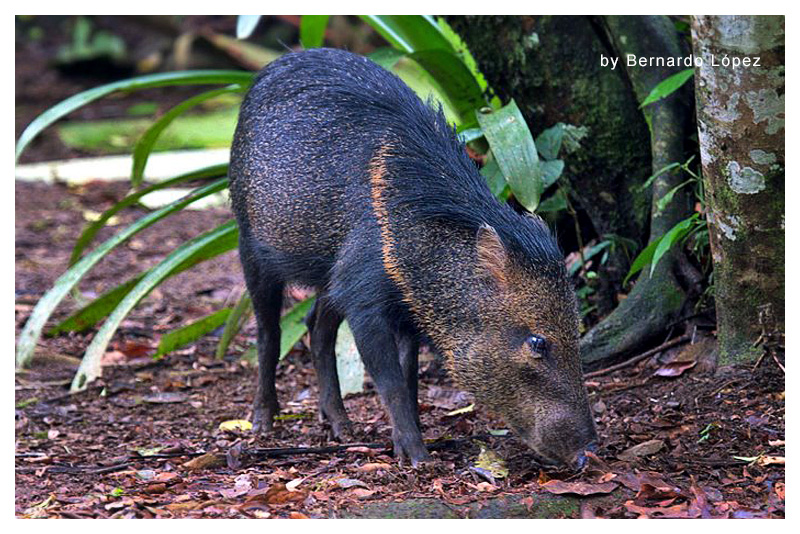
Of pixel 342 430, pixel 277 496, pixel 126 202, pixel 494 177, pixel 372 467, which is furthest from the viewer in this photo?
pixel 126 202

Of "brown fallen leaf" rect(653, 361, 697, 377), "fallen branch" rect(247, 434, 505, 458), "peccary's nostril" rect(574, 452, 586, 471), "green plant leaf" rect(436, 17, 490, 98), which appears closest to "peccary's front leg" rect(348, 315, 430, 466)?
"fallen branch" rect(247, 434, 505, 458)

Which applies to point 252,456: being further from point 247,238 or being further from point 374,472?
point 247,238

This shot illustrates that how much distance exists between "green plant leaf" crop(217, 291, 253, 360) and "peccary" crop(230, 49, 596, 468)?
A: 2.57ft

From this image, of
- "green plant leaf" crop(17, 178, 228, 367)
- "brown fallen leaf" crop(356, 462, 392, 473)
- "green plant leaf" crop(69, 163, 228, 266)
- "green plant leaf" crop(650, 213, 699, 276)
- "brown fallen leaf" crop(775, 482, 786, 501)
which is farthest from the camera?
"green plant leaf" crop(69, 163, 228, 266)

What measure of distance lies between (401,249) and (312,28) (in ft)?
6.43

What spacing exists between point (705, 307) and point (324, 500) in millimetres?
2083

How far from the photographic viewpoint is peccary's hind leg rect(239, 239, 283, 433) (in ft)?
14.7

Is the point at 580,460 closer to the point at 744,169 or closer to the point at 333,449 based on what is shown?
the point at 333,449

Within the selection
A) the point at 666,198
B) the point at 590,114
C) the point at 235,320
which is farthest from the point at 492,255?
the point at 235,320

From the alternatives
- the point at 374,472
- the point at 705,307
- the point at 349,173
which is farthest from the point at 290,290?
the point at 705,307

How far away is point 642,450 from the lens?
3.74 meters

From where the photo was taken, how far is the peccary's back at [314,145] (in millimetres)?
3965

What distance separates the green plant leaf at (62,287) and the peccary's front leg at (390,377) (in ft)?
5.66

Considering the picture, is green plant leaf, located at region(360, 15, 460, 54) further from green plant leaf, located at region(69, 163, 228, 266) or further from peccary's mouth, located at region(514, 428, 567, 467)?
peccary's mouth, located at region(514, 428, 567, 467)
